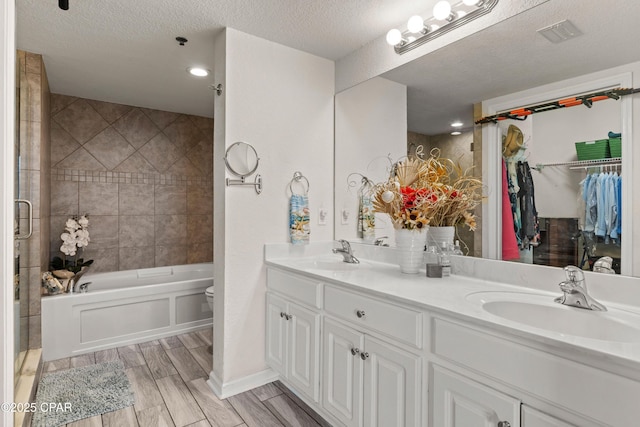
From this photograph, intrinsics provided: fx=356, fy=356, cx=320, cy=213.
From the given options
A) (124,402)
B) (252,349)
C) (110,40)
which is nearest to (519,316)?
(252,349)

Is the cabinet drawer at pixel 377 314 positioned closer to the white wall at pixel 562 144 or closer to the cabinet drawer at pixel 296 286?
the cabinet drawer at pixel 296 286

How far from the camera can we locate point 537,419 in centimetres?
101

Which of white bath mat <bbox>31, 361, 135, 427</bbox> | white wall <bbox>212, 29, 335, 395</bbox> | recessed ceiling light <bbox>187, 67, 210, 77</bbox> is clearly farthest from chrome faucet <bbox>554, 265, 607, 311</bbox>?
recessed ceiling light <bbox>187, 67, 210, 77</bbox>

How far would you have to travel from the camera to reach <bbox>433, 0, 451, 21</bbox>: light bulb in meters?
1.74

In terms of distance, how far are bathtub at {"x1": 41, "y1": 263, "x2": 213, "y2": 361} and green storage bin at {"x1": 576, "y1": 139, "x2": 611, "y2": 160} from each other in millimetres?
3002

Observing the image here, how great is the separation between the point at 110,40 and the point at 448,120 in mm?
2203

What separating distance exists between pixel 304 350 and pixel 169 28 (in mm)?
2075

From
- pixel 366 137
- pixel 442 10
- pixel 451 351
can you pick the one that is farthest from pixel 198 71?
pixel 451 351

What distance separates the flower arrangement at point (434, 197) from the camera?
1829 mm

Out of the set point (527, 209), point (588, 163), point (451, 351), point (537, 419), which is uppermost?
point (588, 163)

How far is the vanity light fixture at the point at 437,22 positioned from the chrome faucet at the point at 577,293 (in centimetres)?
127

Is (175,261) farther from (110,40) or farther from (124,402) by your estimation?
(110,40)

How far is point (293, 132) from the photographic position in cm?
246

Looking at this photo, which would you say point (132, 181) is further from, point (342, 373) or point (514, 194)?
point (514, 194)
